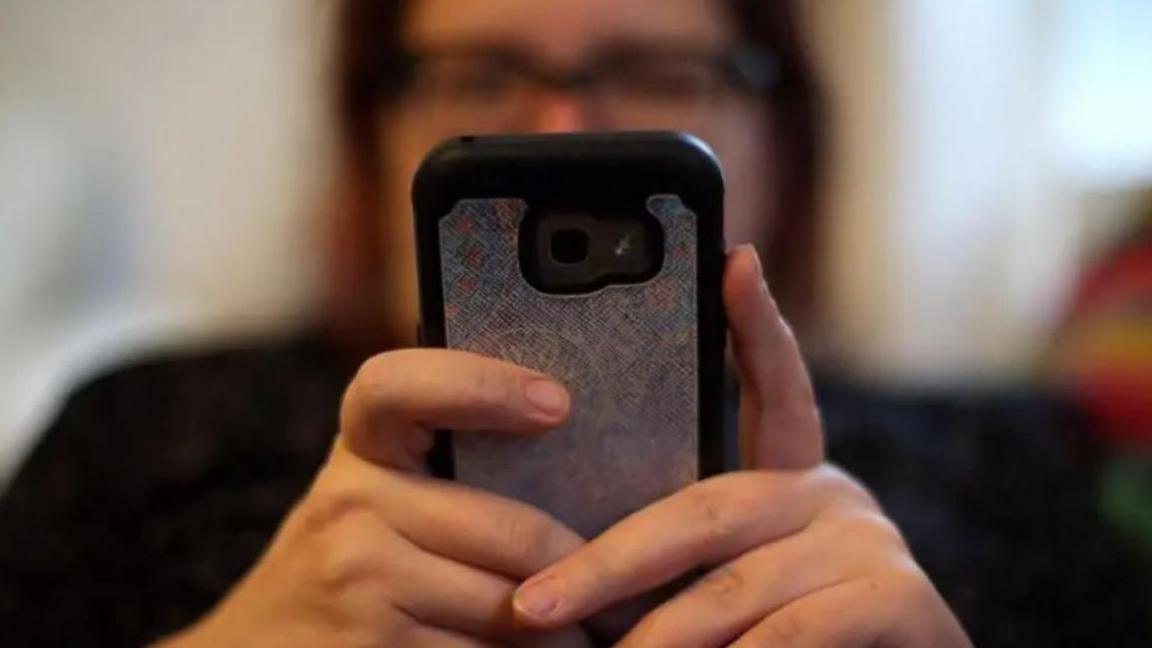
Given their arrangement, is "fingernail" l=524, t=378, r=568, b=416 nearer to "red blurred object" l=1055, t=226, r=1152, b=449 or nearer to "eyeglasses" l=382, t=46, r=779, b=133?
"eyeglasses" l=382, t=46, r=779, b=133

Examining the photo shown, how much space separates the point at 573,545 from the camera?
399mm

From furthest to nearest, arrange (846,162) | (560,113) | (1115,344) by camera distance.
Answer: (846,162) → (1115,344) → (560,113)

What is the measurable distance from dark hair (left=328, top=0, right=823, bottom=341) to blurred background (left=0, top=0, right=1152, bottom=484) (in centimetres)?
20

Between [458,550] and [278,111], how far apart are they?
0.87m

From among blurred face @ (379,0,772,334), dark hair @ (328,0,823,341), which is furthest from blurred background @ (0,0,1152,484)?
blurred face @ (379,0,772,334)

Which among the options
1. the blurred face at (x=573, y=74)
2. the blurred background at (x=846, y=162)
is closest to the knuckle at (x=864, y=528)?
the blurred face at (x=573, y=74)

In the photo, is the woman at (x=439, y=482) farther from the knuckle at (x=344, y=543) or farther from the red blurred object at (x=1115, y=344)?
the red blurred object at (x=1115, y=344)

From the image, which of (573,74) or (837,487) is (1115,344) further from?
(837,487)

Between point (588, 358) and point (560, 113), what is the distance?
314 millimetres

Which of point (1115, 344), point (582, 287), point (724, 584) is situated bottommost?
point (1115, 344)

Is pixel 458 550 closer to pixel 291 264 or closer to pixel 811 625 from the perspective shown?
pixel 811 625

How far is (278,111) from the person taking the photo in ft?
3.85

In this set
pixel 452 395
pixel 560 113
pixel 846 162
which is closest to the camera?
pixel 452 395

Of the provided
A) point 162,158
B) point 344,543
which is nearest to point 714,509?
point 344,543
